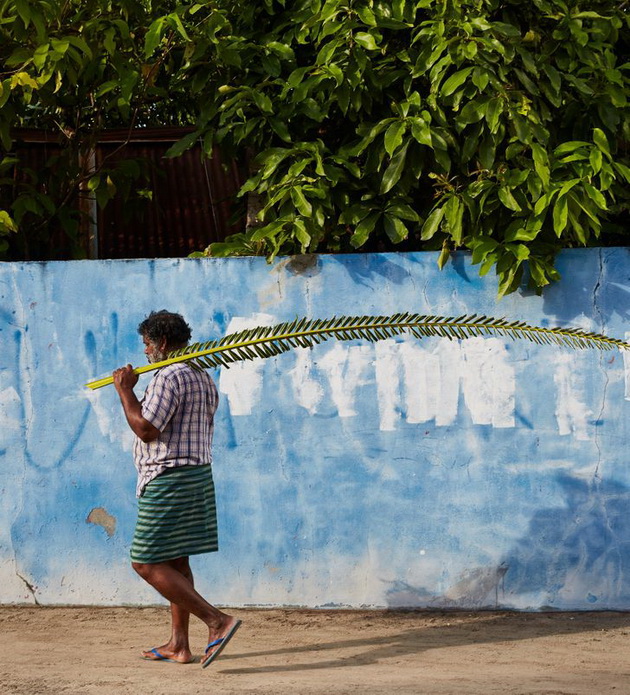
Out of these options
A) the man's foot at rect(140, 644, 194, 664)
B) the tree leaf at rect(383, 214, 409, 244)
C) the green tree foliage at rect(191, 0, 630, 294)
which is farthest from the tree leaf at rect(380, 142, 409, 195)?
the man's foot at rect(140, 644, 194, 664)

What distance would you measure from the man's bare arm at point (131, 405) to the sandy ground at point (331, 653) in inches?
37.2

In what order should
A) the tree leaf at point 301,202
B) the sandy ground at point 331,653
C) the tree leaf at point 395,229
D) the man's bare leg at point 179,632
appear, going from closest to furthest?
the sandy ground at point 331,653, the man's bare leg at point 179,632, the tree leaf at point 301,202, the tree leaf at point 395,229

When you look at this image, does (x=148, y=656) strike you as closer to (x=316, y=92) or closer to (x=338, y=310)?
(x=338, y=310)

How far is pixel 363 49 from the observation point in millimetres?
4914

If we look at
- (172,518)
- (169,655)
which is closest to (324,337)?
(172,518)

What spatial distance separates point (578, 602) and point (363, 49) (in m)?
2.85

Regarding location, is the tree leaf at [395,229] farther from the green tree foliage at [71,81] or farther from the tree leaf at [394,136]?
the green tree foliage at [71,81]

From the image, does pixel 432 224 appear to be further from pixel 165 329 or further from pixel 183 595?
pixel 183 595

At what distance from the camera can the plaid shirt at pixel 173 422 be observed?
3.94 meters

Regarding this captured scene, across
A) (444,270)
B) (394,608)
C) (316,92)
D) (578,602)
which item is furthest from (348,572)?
(316,92)

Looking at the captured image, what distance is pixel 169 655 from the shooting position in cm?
419

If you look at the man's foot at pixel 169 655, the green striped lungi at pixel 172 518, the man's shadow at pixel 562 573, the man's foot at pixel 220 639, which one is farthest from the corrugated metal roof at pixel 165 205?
the man's foot at pixel 220 639

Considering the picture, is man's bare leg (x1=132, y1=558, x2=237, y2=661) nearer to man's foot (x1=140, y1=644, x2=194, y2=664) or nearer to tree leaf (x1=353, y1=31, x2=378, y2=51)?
man's foot (x1=140, y1=644, x2=194, y2=664)

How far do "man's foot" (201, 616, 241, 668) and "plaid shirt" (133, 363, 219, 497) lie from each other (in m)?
0.61
